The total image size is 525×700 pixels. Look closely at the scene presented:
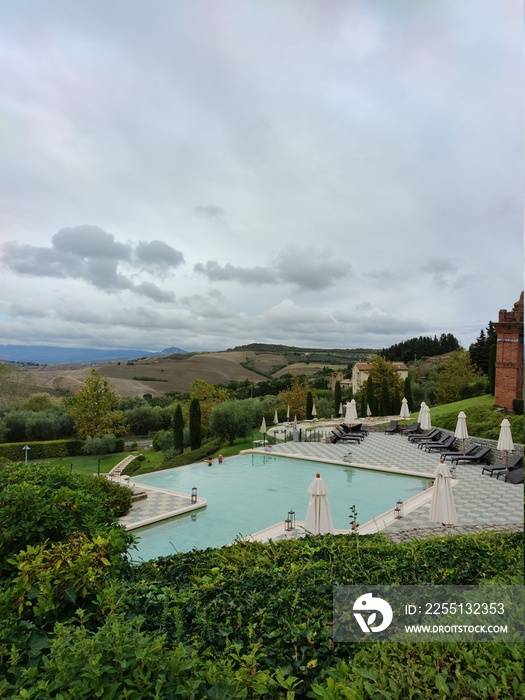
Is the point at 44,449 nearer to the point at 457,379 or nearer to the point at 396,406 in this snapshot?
the point at 396,406

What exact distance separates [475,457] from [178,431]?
49.9 feet

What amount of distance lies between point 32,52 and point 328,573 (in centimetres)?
667

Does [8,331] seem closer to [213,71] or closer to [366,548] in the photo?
[213,71]

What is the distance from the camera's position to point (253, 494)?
11.8 meters

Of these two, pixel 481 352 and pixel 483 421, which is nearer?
pixel 483 421

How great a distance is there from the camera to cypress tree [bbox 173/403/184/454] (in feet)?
71.9

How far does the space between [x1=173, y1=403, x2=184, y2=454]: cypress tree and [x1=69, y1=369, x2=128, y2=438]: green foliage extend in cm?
520

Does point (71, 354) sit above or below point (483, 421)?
above

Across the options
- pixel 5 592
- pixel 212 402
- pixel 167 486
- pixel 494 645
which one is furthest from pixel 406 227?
pixel 212 402

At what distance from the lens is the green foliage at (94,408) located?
24.0m

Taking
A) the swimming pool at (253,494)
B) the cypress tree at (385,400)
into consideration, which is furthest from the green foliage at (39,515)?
the cypress tree at (385,400)

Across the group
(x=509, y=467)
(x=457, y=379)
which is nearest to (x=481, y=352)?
(x=457, y=379)

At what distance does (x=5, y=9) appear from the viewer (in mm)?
4289

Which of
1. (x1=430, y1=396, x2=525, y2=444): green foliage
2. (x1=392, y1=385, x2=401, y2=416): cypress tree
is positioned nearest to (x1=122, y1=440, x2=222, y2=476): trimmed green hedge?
(x1=430, y1=396, x2=525, y2=444): green foliage
